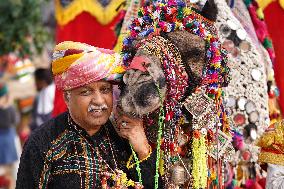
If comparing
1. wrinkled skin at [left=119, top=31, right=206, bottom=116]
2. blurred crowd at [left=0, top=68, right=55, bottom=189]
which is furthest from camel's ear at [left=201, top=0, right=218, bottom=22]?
blurred crowd at [left=0, top=68, right=55, bottom=189]

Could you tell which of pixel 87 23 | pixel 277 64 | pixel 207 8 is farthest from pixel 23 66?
pixel 207 8

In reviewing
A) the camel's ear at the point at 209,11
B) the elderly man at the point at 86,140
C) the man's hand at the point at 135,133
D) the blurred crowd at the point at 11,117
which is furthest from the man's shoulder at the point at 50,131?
the blurred crowd at the point at 11,117

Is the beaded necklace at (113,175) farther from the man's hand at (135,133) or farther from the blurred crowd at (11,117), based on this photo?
the blurred crowd at (11,117)

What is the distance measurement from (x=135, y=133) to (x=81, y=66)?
386mm

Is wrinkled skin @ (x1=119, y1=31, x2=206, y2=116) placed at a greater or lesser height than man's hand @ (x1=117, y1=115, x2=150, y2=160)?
greater

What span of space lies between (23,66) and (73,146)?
25.3ft

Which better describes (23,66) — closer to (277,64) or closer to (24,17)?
(24,17)

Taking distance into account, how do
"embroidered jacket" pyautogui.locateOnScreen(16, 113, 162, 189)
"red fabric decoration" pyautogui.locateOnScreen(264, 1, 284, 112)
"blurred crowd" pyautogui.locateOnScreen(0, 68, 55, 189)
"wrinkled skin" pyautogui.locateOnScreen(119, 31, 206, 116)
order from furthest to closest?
"blurred crowd" pyautogui.locateOnScreen(0, 68, 55, 189), "red fabric decoration" pyautogui.locateOnScreen(264, 1, 284, 112), "embroidered jacket" pyautogui.locateOnScreen(16, 113, 162, 189), "wrinkled skin" pyautogui.locateOnScreen(119, 31, 206, 116)

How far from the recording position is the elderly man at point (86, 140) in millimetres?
3229

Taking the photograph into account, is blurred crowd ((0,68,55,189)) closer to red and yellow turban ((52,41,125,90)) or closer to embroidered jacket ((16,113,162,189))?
embroidered jacket ((16,113,162,189))

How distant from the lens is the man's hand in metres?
3.30

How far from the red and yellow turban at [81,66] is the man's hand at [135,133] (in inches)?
7.5

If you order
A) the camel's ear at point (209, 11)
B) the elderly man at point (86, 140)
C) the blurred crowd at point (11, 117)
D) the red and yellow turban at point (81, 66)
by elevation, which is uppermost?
the camel's ear at point (209, 11)

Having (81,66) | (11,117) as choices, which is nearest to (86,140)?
(81,66)
